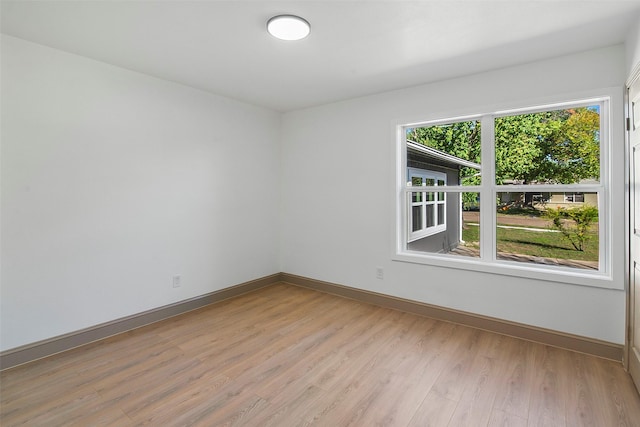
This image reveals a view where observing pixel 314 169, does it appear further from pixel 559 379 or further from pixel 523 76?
pixel 559 379

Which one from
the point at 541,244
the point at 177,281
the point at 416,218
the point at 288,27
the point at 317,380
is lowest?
the point at 317,380

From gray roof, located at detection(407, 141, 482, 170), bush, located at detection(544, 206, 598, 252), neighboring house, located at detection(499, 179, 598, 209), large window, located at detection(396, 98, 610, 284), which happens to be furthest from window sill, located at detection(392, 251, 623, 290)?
gray roof, located at detection(407, 141, 482, 170)

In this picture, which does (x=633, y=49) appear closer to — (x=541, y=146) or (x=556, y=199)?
(x=541, y=146)

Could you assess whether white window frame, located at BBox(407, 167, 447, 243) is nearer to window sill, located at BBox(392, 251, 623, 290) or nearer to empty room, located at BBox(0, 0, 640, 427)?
empty room, located at BBox(0, 0, 640, 427)

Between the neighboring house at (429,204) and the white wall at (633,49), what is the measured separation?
1569mm

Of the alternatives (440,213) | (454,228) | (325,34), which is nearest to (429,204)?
(440,213)

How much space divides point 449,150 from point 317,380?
2.72 metres

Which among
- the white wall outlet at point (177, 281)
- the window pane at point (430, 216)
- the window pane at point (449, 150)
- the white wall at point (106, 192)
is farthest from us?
the window pane at point (430, 216)

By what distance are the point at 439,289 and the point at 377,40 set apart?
254 cm

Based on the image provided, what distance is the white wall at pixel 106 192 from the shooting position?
2.45 meters

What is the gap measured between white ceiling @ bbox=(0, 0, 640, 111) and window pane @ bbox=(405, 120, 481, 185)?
0.59 m

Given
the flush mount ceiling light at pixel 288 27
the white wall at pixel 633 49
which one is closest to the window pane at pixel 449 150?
the white wall at pixel 633 49

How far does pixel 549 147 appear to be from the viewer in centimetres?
288

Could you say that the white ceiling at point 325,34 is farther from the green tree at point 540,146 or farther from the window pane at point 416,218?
the window pane at point 416,218
